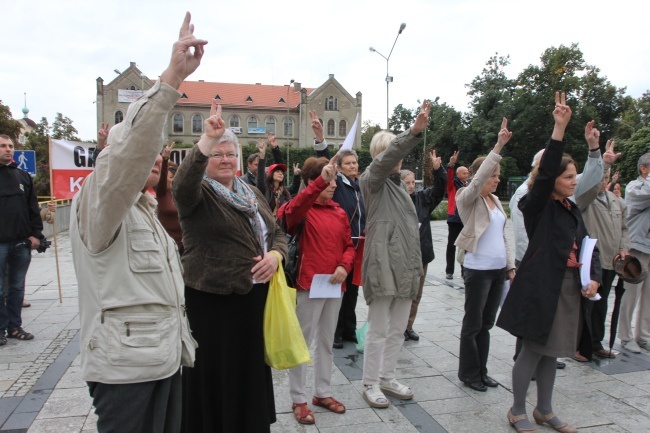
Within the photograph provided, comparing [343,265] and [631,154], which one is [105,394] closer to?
[343,265]

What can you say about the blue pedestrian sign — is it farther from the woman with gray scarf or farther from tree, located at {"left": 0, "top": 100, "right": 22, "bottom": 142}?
tree, located at {"left": 0, "top": 100, "right": 22, "bottom": 142}

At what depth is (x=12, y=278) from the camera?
568 cm

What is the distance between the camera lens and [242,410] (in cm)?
291

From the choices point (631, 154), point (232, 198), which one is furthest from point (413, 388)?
point (631, 154)

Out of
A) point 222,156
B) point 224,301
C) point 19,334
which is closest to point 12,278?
point 19,334

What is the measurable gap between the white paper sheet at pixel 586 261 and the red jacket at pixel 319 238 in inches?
68.4

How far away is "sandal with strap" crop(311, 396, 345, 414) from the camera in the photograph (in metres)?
3.87

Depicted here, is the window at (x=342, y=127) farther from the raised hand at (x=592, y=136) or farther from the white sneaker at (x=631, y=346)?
the raised hand at (x=592, y=136)

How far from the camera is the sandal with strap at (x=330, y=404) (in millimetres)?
3873

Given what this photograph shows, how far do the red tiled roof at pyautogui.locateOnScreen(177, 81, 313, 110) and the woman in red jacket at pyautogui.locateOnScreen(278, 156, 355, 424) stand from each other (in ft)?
242

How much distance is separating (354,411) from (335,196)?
6.89ft

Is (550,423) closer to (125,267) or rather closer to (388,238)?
(388,238)

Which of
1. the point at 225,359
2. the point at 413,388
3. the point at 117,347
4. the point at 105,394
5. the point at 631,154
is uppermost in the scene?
the point at 631,154

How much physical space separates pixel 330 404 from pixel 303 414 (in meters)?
0.29
